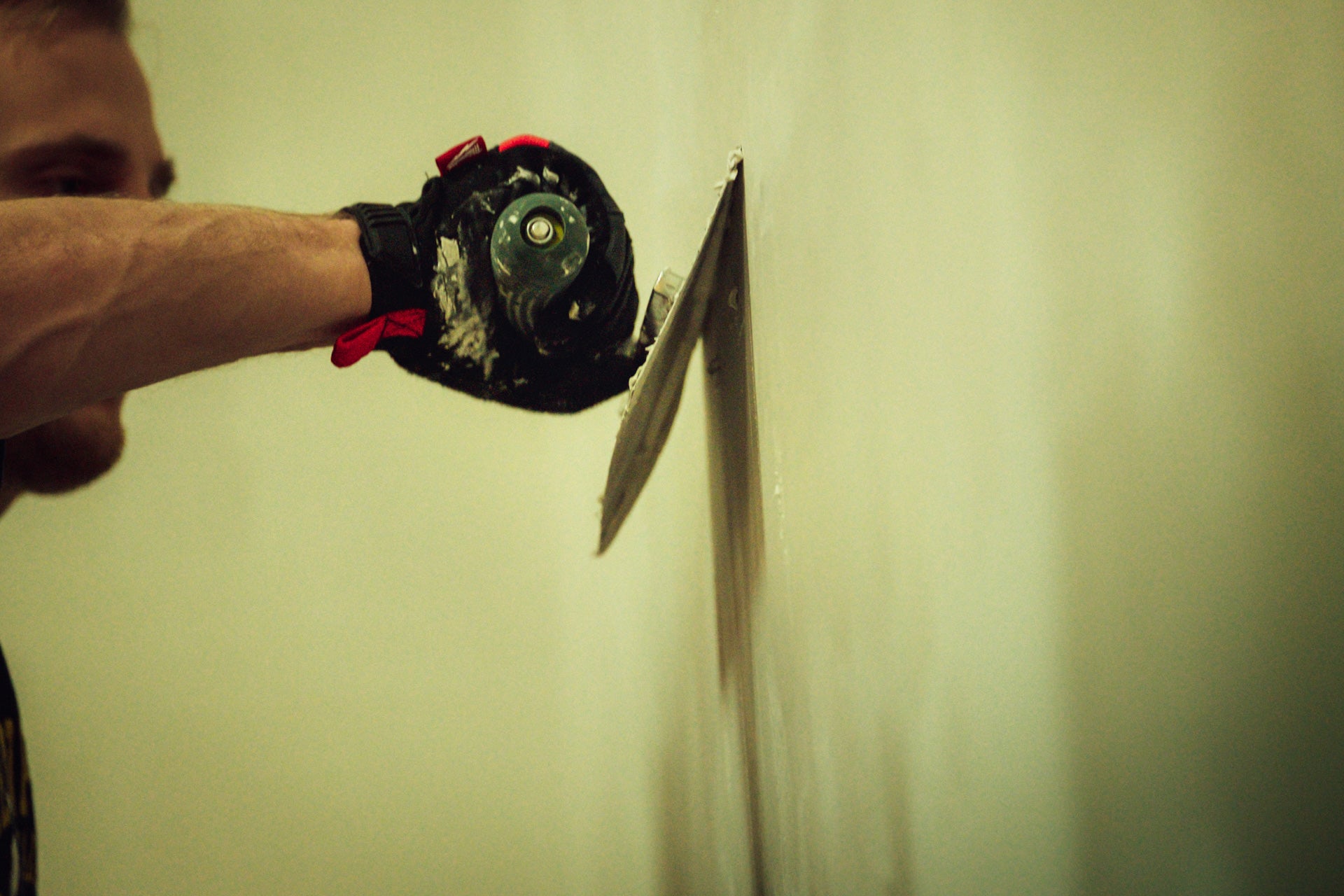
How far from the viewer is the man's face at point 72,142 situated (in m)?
0.93

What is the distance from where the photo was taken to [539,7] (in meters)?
1.21

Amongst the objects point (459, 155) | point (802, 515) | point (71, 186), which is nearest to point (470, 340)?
point (459, 155)

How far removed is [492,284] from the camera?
0.61m

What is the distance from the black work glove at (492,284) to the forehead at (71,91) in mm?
671

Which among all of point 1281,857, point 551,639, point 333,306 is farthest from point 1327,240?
point 551,639

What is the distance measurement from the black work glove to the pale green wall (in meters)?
0.14

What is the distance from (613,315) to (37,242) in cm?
38

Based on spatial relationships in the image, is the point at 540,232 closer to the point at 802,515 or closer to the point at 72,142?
the point at 802,515

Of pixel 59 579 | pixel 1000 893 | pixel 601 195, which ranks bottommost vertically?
pixel 1000 893

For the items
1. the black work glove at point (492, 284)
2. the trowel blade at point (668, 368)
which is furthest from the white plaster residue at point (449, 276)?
the trowel blade at point (668, 368)

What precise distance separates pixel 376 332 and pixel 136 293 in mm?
173

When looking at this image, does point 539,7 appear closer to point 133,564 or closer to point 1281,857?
point 133,564

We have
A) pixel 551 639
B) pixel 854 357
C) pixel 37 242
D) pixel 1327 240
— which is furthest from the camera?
pixel 551 639

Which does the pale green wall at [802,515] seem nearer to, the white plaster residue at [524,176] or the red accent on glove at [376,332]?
the white plaster residue at [524,176]
